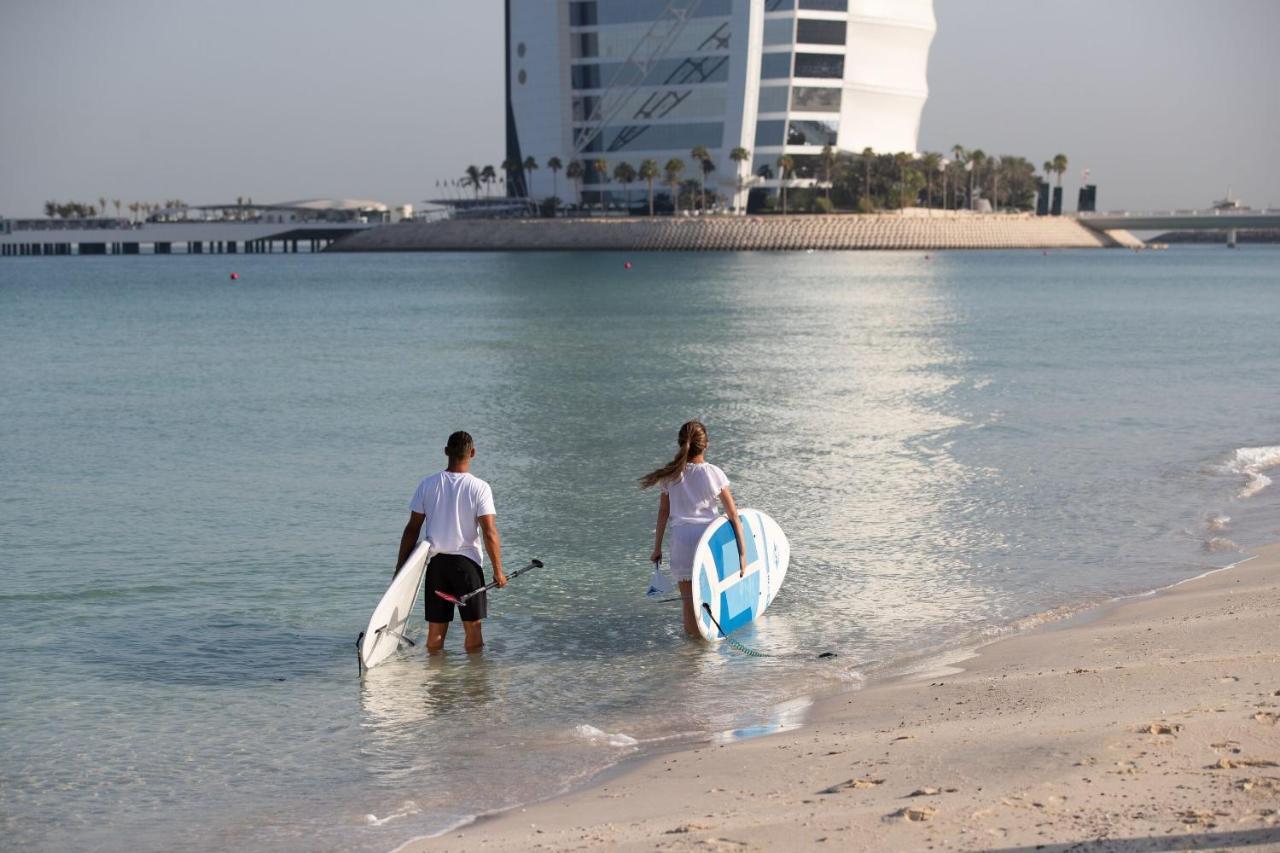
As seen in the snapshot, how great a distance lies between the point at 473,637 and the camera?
10.4m

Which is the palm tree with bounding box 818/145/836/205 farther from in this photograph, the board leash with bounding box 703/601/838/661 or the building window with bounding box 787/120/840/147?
the board leash with bounding box 703/601/838/661

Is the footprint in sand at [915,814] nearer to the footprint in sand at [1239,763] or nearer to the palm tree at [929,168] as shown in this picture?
the footprint in sand at [1239,763]

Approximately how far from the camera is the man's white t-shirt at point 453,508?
9.67 metres

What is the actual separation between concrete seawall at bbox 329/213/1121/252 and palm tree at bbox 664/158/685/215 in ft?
14.0

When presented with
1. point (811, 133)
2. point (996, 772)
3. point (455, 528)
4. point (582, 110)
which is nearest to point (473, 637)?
point (455, 528)

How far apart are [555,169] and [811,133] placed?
1120 inches

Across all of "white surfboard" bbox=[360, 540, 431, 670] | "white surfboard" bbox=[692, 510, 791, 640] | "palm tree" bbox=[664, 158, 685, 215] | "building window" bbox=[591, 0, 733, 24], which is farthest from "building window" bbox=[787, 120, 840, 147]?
"white surfboard" bbox=[360, 540, 431, 670]

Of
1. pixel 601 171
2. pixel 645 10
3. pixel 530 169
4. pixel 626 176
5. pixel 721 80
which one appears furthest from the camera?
pixel 530 169

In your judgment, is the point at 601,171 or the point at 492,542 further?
the point at 601,171

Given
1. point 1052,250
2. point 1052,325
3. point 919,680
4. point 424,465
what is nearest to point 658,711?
point 919,680

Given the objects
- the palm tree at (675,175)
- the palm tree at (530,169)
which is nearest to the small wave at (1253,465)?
the palm tree at (675,175)

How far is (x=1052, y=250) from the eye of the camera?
174 metres

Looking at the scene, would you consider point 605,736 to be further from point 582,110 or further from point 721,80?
point 582,110

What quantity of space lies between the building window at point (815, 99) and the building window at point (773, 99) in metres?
0.99
